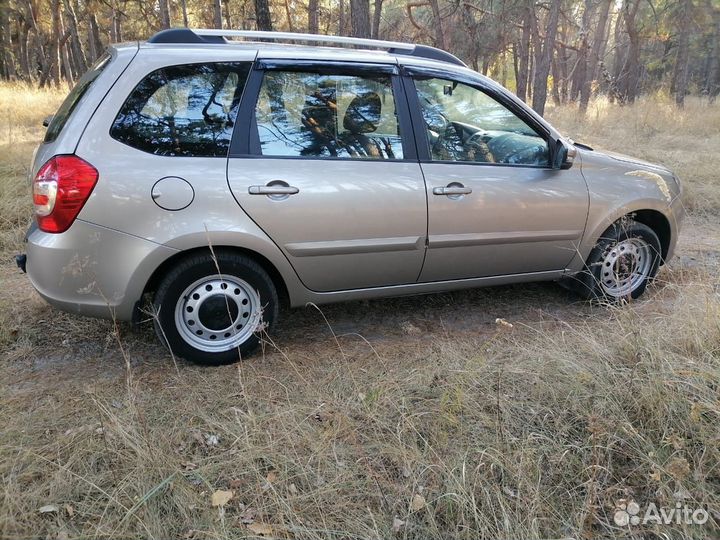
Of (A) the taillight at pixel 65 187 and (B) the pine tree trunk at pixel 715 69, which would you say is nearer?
(A) the taillight at pixel 65 187

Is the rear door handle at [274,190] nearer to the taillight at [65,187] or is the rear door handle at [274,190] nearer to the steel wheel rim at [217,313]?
the steel wheel rim at [217,313]

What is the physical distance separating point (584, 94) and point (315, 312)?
1859 centimetres

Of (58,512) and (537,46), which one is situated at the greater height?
(537,46)

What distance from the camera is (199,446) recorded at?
246 cm

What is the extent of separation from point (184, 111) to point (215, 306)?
113cm

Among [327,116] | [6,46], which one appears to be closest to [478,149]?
[327,116]

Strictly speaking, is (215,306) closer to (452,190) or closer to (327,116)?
(327,116)

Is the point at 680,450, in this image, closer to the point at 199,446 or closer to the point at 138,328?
the point at 199,446

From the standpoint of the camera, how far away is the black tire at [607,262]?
13.2 feet

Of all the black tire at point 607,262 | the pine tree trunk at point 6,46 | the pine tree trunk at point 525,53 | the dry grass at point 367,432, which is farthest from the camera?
the pine tree trunk at point 6,46

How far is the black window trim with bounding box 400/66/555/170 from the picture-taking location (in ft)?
11.2

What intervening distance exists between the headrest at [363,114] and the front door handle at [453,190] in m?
0.58

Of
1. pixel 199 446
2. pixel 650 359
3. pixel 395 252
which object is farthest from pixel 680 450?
pixel 199 446

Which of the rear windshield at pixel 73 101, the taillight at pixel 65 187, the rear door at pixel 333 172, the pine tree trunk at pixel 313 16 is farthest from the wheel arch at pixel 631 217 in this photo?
the pine tree trunk at pixel 313 16
